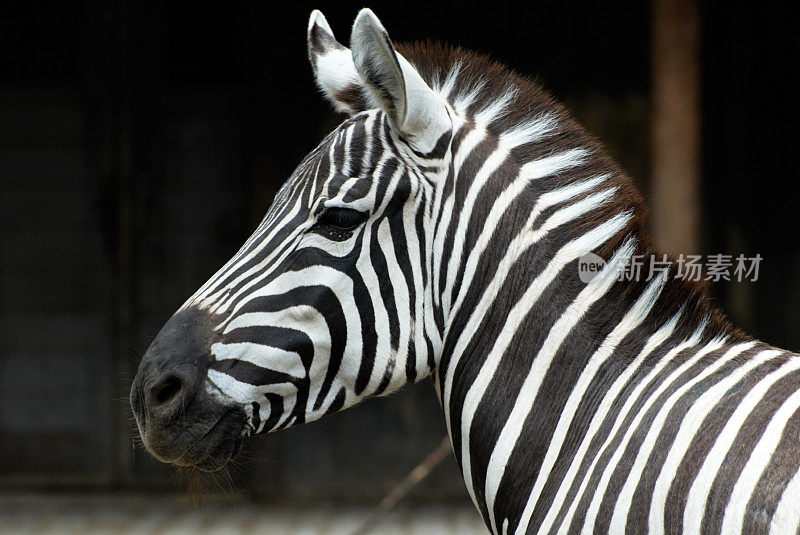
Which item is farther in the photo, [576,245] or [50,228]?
[50,228]

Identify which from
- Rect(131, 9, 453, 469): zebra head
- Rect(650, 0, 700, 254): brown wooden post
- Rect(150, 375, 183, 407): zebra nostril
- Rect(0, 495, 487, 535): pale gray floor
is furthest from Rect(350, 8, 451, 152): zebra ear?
Rect(0, 495, 487, 535): pale gray floor

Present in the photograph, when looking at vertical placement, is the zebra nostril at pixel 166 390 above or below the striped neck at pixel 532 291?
below

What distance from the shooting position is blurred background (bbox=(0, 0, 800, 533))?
5.45 m

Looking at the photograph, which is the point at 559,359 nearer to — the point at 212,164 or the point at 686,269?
the point at 686,269

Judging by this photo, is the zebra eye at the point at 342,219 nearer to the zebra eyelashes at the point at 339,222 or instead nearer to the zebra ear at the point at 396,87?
the zebra eyelashes at the point at 339,222

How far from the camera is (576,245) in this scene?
1562 millimetres

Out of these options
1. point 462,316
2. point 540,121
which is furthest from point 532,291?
point 540,121

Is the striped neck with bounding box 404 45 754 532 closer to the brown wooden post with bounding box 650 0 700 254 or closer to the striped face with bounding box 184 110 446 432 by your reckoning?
the striped face with bounding box 184 110 446 432

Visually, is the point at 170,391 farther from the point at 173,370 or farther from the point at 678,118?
the point at 678,118

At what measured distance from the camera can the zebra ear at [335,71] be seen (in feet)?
5.95

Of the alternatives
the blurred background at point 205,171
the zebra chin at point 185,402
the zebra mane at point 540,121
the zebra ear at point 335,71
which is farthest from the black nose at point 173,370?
the blurred background at point 205,171

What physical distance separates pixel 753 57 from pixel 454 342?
15.8 feet

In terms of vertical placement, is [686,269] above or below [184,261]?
above

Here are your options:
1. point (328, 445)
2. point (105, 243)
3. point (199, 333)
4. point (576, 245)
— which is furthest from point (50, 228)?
point (576, 245)
